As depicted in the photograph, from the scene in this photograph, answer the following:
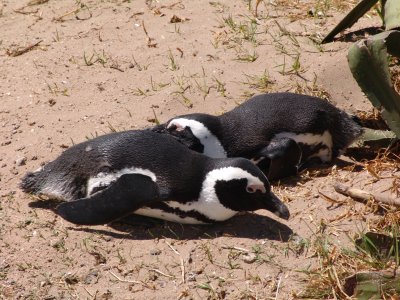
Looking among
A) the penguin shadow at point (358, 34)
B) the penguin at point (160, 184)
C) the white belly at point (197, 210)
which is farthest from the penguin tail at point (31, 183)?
the penguin shadow at point (358, 34)

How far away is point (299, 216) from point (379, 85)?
0.67 metres

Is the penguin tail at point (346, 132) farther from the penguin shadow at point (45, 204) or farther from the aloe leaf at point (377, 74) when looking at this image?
the penguin shadow at point (45, 204)

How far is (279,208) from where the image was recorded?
3625 mm

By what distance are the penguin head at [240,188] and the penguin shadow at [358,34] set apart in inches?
70.7

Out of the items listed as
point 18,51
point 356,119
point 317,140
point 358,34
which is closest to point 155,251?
point 317,140

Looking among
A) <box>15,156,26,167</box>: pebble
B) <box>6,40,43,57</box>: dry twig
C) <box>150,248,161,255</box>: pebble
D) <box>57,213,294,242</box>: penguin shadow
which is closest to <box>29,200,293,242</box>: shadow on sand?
<box>57,213,294,242</box>: penguin shadow

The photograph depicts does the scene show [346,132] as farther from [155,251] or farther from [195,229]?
[155,251]

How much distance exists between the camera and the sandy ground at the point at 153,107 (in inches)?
132

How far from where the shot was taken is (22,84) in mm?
4938

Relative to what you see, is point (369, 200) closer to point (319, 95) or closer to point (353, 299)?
point (353, 299)

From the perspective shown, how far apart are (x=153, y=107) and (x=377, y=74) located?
1.43 metres

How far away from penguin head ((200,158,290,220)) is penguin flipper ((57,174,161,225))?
0.27 metres

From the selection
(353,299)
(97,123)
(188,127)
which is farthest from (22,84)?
(353,299)

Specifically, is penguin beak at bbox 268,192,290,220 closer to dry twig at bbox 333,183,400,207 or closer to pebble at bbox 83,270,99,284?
dry twig at bbox 333,183,400,207
